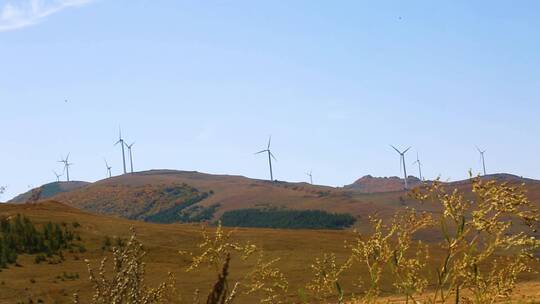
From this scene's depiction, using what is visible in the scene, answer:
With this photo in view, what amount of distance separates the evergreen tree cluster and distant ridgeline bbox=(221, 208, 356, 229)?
68.5m

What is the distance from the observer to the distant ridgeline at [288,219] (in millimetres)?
107062

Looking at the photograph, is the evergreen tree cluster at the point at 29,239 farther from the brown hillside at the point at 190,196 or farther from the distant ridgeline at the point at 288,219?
the brown hillside at the point at 190,196

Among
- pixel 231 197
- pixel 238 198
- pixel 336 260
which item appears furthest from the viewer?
pixel 231 197

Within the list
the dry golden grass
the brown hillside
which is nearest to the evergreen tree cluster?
the dry golden grass

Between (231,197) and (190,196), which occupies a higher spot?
(190,196)

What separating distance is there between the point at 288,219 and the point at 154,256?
259ft

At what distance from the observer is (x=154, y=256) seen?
38.7 metres

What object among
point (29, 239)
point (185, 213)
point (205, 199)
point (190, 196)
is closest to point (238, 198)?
point (185, 213)

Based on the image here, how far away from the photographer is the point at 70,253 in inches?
1427

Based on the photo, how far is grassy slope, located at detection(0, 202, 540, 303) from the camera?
95.8 ft

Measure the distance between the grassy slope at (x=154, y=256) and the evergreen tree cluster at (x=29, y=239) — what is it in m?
0.81

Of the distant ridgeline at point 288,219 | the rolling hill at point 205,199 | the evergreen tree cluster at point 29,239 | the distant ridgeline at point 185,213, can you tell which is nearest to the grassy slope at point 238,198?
the rolling hill at point 205,199

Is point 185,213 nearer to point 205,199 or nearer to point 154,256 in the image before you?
point 205,199

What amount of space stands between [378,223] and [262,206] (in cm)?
13266
